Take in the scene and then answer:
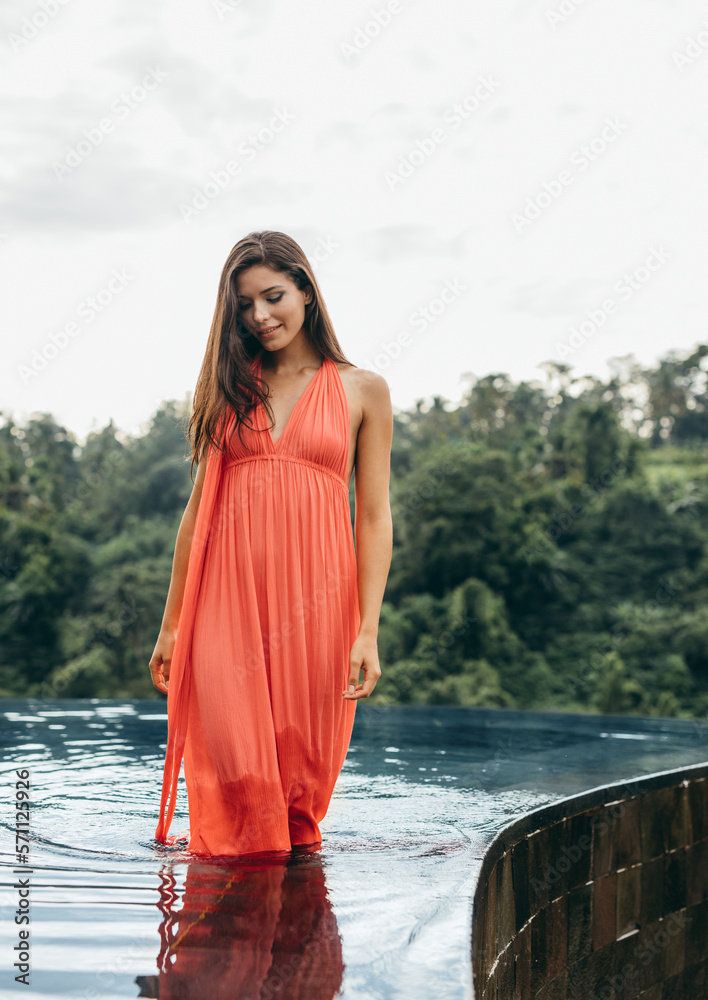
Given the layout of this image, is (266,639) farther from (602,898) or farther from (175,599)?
(602,898)

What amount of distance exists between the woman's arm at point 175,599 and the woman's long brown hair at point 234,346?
149 mm

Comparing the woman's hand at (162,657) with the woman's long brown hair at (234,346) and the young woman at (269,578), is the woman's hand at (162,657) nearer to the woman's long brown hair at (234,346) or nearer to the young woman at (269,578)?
the young woman at (269,578)

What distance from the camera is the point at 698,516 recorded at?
792 inches

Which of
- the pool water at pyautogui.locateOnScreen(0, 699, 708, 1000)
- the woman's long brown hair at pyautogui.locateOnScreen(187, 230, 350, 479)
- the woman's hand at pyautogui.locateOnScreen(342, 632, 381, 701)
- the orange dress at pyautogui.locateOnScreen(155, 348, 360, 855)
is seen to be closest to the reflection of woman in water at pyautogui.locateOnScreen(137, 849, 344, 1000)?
the pool water at pyautogui.locateOnScreen(0, 699, 708, 1000)

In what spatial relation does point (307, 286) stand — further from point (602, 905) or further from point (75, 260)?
point (75, 260)

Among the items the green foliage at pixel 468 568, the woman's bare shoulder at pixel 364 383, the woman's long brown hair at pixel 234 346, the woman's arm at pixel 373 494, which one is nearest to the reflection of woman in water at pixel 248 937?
the woman's arm at pixel 373 494

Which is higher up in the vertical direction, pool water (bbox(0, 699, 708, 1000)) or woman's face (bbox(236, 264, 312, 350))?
woman's face (bbox(236, 264, 312, 350))

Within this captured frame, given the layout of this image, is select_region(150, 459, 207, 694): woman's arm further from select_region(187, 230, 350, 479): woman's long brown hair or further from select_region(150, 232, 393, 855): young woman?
select_region(187, 230, 350, 479): woman's long brown hair

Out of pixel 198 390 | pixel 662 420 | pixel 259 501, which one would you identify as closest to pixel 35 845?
pixel 259 501

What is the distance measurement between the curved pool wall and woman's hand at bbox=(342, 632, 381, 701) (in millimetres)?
404

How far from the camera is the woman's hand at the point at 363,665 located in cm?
192

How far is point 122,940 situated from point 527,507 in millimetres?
18471

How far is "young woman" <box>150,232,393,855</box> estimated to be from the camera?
6.19 ft

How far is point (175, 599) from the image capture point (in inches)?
83.4
